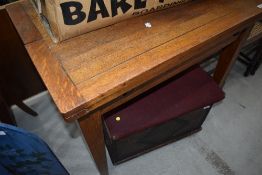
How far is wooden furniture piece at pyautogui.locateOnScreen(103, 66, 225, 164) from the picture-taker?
3.09 ft

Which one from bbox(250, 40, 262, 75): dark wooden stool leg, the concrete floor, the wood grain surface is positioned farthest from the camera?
bbox(250, 40, 262, 75): dark wooden stool leg

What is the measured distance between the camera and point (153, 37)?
758mm

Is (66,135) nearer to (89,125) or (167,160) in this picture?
(167,160)

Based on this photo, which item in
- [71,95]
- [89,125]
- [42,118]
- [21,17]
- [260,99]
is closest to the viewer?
[71,95]

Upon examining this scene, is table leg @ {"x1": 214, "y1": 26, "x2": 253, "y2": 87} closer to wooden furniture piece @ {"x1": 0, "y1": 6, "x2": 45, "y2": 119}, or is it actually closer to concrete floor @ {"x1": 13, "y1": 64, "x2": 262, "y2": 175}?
concrete floor @ {"x1": 13, "y1": 64, "x2": 262, "y2": 175}

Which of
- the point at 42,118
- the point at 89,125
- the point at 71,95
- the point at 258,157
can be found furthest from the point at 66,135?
the point at 258,157

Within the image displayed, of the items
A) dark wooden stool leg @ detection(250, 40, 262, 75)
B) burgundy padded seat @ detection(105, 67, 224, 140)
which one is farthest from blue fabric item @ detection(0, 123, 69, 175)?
dark wooden stool leg @ detection(250, 40, 262, 75)

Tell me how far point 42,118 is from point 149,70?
1012 millimetres

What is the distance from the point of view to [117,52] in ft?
2.33

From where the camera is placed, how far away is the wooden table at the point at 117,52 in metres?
0.62

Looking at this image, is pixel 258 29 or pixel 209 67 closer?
pixel 258 29

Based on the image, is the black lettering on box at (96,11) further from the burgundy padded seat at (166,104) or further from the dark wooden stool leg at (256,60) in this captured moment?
the dark wooden stool leg at (256,60)

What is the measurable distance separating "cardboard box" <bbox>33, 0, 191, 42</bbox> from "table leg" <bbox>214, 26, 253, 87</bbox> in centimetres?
41

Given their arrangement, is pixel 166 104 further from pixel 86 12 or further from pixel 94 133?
pixel 86 12
